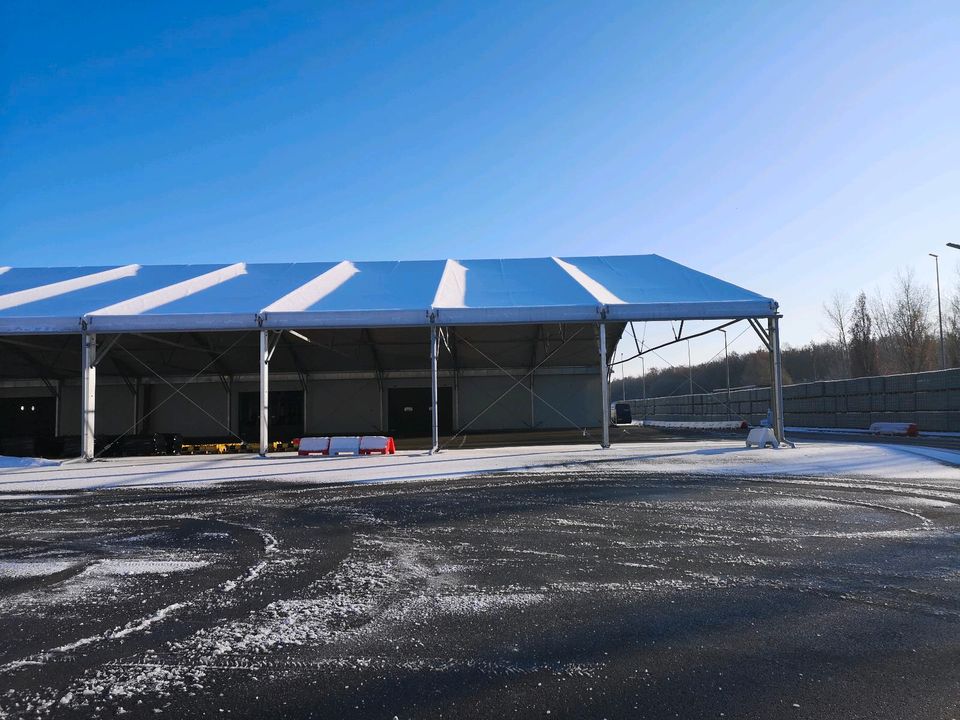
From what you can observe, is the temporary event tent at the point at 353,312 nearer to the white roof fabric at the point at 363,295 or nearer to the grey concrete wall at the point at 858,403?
the white roof fabric at the point at 363,295

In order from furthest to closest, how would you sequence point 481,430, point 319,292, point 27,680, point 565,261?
point 481,430 < point 565,261 < point 319,292 < point 27,680

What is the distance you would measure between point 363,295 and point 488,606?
16.5 metres

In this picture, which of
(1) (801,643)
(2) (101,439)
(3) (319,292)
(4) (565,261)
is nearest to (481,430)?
(4) (565,261)

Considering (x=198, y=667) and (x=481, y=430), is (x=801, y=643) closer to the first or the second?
(x=198, y=667)

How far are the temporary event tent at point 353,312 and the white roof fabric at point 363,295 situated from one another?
1.9 inches

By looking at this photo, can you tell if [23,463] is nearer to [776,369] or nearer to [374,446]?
[374,446]

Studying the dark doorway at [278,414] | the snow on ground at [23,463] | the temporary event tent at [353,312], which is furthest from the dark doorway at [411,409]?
the snow on ground at [23,463]

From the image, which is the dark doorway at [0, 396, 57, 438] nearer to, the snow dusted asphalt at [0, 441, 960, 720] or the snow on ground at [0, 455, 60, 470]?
the snow on ground at [0, 455, 60, 470]

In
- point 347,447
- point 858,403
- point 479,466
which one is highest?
point 858,403

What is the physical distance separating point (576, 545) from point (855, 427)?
32.6 metres

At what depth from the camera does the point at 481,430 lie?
3019cm

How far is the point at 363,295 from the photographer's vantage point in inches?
786

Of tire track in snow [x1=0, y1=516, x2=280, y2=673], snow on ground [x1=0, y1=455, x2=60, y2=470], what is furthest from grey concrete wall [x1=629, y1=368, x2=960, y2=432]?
snow on ground [x1=0, y1=455, x2=60, y2=470]

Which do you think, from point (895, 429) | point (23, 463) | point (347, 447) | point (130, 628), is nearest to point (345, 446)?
point (347, 447)
